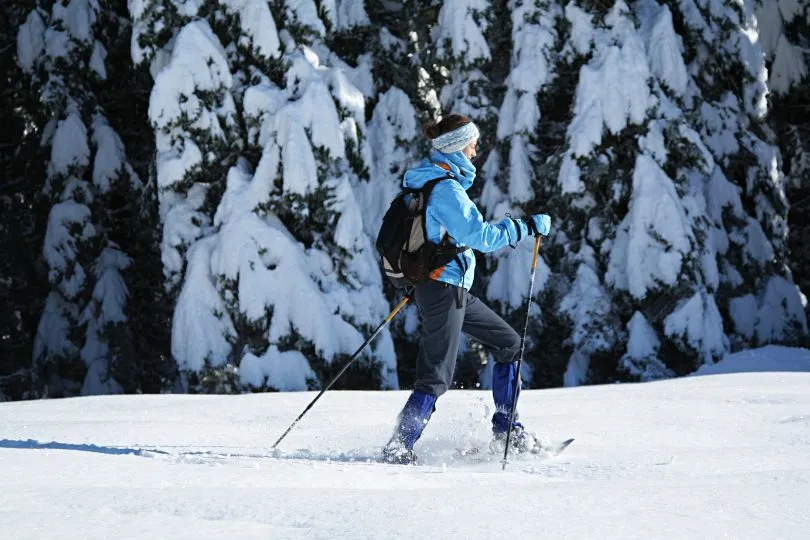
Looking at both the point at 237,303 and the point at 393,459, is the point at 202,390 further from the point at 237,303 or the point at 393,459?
the point at 393,459

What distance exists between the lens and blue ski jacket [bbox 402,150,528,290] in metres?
4.92

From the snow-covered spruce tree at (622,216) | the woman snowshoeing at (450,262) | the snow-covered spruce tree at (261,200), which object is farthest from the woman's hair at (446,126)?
the snow-covered spruce tree at (622,216)

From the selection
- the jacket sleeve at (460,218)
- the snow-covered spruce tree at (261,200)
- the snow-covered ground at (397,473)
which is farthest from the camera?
the snow-covered spruce tree at (261,200)

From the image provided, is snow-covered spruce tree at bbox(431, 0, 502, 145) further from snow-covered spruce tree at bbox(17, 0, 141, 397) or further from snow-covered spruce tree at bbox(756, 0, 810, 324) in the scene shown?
snow-covered spruce tree at bbox(17, 0, 141, 397)

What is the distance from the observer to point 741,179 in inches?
599

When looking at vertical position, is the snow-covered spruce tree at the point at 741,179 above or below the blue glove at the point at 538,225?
above

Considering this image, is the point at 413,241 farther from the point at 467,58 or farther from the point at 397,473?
the point at 467,58

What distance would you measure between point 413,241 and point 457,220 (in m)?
0.26

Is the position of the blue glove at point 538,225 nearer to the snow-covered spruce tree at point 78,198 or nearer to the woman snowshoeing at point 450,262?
the woman snowshoeing at point 450,262

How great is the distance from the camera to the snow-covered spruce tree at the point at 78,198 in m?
15.0

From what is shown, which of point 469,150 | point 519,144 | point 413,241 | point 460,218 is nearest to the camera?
point 460,218

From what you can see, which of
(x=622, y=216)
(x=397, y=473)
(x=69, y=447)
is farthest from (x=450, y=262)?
(x=622, y=216)

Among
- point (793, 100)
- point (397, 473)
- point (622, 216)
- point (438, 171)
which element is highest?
point (793, 100)

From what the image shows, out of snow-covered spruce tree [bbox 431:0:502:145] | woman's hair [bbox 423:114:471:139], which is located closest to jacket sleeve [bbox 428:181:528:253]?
woman's hair [bbox 423:114:471:139]
